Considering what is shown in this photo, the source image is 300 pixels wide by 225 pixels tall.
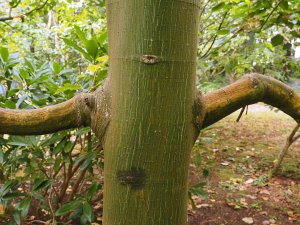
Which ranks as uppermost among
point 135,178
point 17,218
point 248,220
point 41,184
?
point 135,178

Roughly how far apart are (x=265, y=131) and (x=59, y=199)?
3.52 metres

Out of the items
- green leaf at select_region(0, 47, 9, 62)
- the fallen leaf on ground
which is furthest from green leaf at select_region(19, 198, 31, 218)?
the fallen leaf on ground

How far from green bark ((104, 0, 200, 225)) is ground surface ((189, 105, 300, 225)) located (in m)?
1.09

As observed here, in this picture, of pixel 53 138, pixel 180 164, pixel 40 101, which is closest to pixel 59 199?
pixel 53 138

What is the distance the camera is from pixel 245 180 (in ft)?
9.10

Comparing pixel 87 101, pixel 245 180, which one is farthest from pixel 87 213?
pixel 245 180

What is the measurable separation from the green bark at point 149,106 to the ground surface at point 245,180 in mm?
1085

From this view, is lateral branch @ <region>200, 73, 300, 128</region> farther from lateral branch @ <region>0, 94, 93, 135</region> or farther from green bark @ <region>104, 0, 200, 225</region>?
lateral branch @ <region>0, 94, 93, 135</region>

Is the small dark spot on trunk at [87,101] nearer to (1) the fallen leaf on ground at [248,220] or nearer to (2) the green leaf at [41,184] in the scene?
(2) the green leaf at [41,184]

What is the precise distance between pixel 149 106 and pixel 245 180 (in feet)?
8.29

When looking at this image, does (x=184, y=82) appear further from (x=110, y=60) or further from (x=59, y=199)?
(x=59, y=199)

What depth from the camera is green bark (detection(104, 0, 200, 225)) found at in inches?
19.2

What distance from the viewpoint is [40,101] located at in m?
1.33

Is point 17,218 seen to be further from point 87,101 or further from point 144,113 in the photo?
point 144,113
